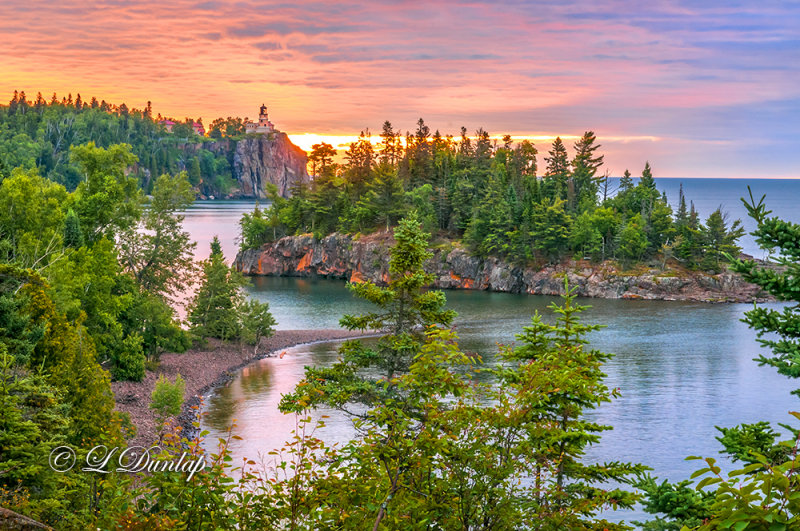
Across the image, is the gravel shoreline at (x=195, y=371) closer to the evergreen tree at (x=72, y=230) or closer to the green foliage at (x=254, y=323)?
the green foliage at (x=254, y=323)

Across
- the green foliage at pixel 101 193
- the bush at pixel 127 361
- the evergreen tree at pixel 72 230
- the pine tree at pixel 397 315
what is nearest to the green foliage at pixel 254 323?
the green foliage at pixel 101 193

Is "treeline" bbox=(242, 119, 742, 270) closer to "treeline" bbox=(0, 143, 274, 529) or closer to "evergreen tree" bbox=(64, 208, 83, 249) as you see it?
"treeline" bbox=(0, 143, 274, 529)

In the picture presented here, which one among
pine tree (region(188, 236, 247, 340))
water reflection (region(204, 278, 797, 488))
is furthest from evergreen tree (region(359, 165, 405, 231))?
pine tree (region(188, 236, 247, 340))

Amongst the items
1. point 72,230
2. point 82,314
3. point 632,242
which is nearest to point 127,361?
point 72,230

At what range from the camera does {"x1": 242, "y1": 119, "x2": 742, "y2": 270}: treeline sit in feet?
283

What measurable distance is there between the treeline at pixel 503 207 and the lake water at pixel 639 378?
36.9 ft

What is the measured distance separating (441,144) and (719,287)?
62.4 m

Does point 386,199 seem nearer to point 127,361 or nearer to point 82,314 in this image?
point 127,361

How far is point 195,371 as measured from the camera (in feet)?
146

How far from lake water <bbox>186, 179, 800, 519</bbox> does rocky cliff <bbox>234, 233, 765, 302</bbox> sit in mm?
4495

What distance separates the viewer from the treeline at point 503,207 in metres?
86.2

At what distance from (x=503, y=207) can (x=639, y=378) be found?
50.6 meters

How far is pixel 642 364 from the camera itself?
4762 cm

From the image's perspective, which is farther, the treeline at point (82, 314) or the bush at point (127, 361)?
the bush at point (127, 361)
